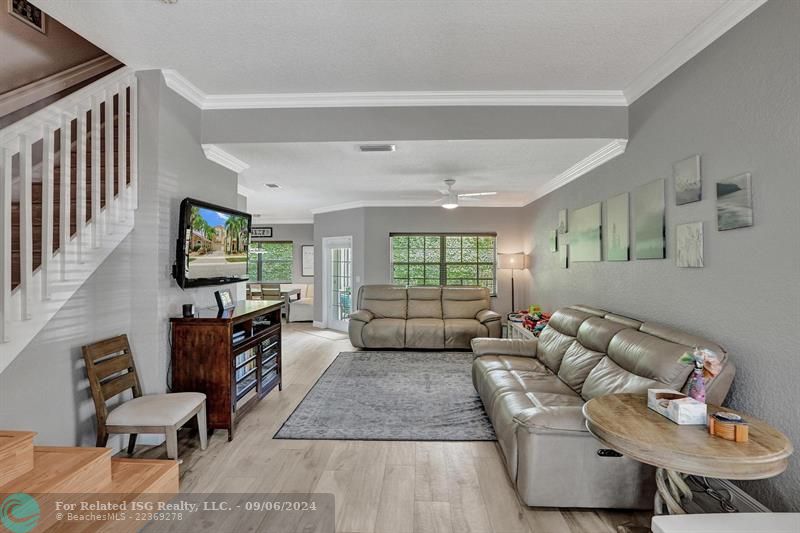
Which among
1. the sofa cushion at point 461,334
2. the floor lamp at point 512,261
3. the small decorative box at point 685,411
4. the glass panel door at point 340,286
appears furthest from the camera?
the glass panel door at point 340,286

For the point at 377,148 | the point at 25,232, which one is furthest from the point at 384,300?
the point at 25,232

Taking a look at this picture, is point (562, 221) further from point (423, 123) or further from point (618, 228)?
point (423, 123)

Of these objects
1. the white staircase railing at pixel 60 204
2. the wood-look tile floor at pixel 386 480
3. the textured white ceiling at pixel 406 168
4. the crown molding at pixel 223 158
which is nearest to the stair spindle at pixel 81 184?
the white staircase railing at pixel 60 204

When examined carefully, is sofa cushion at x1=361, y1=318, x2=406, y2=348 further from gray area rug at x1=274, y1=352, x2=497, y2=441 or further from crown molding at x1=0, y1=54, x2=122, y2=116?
crown molding at x1=0, y1=54, x2=122, y2=116

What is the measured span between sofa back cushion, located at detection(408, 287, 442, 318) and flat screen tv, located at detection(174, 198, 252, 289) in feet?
10.8

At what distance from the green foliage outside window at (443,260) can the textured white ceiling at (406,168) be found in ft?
2.68

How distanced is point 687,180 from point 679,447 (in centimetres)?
174

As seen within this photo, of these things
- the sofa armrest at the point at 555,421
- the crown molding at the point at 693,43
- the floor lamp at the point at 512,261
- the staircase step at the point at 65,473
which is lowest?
the staircase step at the point at 65,473

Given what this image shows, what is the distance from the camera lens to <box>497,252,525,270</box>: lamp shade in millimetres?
6441

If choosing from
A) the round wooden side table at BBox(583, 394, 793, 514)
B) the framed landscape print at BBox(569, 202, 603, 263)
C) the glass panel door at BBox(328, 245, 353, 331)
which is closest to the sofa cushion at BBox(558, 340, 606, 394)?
the round wooden side table at BBox(583, 394, 793, 514)

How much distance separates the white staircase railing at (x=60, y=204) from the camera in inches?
79.2

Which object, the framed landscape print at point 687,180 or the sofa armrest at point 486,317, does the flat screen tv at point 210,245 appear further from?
the sofa armrest at point 486,317

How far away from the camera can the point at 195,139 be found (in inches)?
126

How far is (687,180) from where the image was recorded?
7.92 feet
